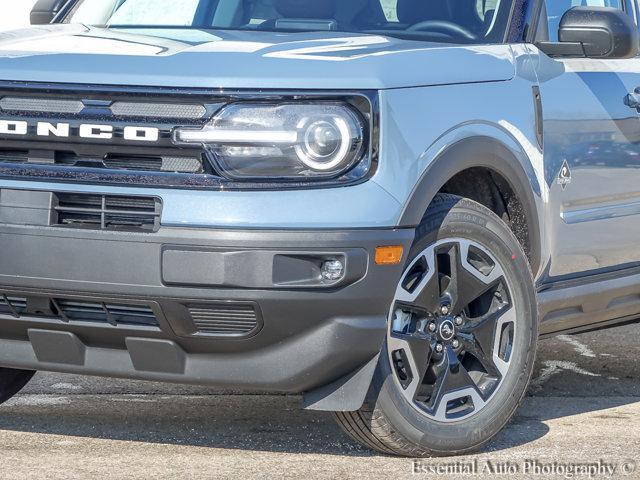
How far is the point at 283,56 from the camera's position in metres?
4.28

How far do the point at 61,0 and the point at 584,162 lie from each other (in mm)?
2224

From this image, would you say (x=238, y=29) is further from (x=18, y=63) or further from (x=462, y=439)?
(x=462, y=439)

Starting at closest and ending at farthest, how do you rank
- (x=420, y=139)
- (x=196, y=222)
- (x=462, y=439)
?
(x=196, y=222) → (x=420, y=139) → (x=462, y=439)

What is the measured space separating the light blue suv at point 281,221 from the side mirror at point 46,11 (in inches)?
43.7

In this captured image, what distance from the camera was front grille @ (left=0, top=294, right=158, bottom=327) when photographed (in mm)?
4238

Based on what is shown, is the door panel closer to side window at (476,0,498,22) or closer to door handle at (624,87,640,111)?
door handle at (624,87,640,111)

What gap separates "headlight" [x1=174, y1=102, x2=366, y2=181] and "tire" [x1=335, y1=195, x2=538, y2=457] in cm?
48

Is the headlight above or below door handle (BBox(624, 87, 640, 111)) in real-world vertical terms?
above

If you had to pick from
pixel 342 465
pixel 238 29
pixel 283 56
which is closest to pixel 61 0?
pixel 238 29

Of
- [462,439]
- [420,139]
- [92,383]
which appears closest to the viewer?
[420,139]

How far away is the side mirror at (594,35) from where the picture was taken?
512 centimetres

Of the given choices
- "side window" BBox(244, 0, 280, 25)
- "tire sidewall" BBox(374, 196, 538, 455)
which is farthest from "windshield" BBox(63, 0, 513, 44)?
"tire sidewall" BBox(374, 196, 538, 455)

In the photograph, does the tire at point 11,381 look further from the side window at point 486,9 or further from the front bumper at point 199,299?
the side window at point 486,9

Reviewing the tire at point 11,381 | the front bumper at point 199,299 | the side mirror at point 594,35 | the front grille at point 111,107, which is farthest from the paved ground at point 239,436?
the side mirror at point 594,35
